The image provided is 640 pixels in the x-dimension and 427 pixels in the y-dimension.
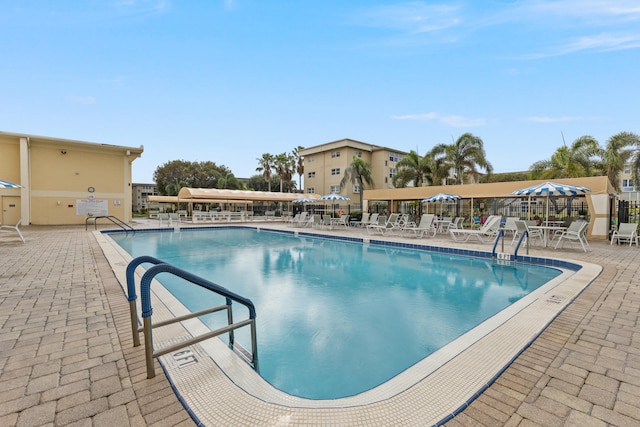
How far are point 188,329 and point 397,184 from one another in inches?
933

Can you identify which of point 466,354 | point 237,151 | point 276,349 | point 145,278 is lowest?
point 276,349

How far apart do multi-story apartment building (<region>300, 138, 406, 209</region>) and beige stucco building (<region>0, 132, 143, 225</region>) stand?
62.3 ft

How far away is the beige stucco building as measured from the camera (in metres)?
18.4

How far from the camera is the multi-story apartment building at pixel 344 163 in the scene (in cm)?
3316

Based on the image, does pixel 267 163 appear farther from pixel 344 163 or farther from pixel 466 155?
pixel 466 155

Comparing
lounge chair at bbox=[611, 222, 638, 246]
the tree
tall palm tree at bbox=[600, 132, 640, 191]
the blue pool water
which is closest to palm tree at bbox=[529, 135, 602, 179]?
tall palm tree at bbox=[600, 132, 640, 191]

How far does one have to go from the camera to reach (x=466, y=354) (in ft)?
8.90

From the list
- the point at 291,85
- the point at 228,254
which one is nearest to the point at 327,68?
the point at 291,85

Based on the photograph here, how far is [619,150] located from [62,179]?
3339 centimetres

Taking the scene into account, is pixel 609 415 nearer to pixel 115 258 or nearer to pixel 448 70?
pixel 115 258

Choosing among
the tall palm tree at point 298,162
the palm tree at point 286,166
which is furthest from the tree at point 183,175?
the tall palm tree at point 298,162

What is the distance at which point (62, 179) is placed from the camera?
1986 cm

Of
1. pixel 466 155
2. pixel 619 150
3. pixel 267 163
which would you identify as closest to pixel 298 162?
pixel 267 163

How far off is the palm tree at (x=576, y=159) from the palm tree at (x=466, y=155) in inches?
147
